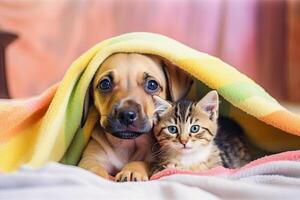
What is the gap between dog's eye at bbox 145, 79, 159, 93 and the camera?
3.61 ft

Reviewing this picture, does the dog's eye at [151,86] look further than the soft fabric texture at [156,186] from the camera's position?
Yes

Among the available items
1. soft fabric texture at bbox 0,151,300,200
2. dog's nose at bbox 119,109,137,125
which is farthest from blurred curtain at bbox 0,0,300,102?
soft fabric texture at bbox 0,151,300,200

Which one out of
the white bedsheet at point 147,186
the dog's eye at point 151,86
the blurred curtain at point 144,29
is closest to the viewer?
the white bedsheet at point 147,186

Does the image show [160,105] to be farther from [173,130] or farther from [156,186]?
[156,186]

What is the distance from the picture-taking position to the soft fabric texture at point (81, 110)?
985mm

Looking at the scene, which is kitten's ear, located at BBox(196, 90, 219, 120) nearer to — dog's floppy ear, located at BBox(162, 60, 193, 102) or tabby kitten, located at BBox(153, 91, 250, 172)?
tabby kitten, located at BBox(153, 91, 250, 172)

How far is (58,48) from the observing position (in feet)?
6.75

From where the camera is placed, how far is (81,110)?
1081mm

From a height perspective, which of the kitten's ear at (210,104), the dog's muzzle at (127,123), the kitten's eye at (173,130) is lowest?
the kitten's eye at (173,130)

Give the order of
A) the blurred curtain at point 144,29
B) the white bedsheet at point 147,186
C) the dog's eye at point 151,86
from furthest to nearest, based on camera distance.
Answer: the blurred curtain at point 144,29 → the dog's eye at point 151,86 → the white bedsheet at point 147,186

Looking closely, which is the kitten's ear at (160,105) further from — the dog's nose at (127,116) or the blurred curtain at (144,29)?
the blurred curtain at (144,29)

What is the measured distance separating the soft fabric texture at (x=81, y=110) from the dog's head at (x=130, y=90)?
0.03m

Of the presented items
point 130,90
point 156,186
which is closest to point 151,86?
point 130,90

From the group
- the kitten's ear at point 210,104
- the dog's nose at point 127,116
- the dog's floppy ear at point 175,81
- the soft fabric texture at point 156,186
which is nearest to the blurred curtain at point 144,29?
the dog's floppy ear at point 175,81
